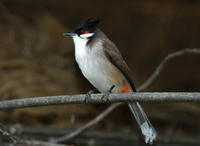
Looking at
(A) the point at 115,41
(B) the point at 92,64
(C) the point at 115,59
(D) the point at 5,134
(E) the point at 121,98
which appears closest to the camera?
(E) the point at 121,98

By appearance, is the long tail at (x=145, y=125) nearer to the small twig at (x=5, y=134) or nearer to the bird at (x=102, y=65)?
A: the bird at (x=102, y=65)

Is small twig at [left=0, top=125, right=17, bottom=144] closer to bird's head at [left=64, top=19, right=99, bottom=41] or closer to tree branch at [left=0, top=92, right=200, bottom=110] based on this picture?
tree branch at [left=0, top=92, right=200, bottom=110]

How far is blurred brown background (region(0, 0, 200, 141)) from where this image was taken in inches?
173

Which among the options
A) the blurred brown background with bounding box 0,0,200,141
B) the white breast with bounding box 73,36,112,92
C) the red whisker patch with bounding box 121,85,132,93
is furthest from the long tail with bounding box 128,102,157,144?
the blurred brown background with bounding box 0,0,200,141

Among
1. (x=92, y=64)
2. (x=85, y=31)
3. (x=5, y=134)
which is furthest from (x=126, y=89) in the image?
(x=5, y=134)

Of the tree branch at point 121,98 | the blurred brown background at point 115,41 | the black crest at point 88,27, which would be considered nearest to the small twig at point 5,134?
the tree branch at point 121,98

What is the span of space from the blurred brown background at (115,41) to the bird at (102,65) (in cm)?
145

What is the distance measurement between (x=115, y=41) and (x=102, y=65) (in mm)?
1678

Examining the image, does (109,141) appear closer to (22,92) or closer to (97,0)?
(22,92)

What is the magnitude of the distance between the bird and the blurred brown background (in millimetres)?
1452

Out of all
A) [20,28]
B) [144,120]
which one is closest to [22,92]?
[20,28]

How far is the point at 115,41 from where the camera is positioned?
4.55 m

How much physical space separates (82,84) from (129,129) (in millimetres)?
639

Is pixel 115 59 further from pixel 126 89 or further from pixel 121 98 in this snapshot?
pixel 121 98
